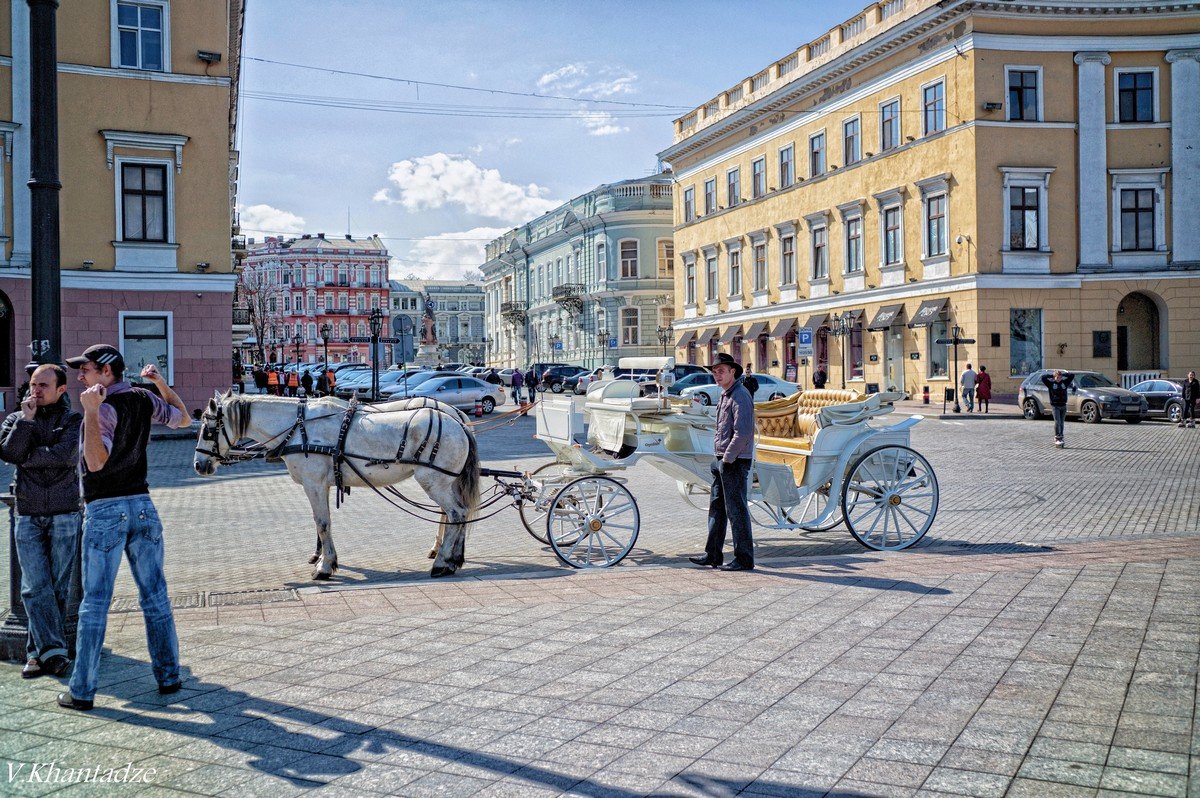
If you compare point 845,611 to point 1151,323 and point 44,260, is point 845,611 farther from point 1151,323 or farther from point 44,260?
point 1151,323

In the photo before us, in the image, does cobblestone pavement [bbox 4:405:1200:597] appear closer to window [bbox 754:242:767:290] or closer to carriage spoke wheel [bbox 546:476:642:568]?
carriage spoke wheel [bbox 546:476:642:568]

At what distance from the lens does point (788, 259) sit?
159 ft

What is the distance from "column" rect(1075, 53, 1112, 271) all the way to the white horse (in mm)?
34134

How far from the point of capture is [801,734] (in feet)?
15.8

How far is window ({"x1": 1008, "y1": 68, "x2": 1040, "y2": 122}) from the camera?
37.0 meters

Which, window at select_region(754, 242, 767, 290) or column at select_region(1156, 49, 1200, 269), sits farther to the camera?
window at select_region(754, 242, 767, 290)

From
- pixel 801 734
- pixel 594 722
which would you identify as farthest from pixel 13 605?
pixel 801 734

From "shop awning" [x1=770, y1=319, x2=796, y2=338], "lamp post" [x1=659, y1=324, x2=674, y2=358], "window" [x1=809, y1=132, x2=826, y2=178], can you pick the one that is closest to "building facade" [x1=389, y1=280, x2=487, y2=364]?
"lamp post" [x1=659, y1=324, x2=674, y2=358]

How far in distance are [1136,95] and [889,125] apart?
8864mm

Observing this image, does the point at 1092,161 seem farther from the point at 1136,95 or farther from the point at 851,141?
the point at 851,141

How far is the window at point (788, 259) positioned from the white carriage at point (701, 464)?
1519 inches

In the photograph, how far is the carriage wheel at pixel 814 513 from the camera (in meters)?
10.3

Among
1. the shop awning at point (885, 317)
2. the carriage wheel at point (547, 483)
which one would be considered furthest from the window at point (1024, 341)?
the carriage wheel at point (547, 483)

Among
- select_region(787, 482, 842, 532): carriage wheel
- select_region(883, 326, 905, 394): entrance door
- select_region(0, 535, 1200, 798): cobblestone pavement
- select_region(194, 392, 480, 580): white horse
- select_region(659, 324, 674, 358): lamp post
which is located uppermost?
select_region(659, 324, 674, 358): lamp post
